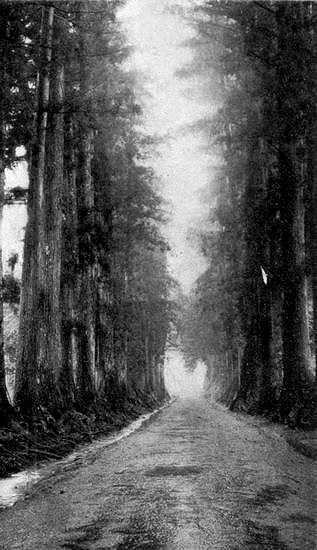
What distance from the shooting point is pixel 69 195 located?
13844 mm

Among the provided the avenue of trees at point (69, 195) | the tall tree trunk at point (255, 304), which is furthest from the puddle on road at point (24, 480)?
the tall tree trunk at point (255, 304)

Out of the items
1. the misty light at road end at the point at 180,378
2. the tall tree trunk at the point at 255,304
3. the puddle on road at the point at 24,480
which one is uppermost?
the tall tree trunk at the point at 255,304

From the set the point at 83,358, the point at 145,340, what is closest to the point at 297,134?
the point at 83,358

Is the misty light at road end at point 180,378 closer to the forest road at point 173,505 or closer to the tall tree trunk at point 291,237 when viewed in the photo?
the tall tree trunk at point 291,237

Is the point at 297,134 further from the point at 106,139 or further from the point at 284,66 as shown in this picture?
the point at 106,139

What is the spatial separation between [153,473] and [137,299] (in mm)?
17301

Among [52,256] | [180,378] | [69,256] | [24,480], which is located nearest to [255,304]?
[69,256]

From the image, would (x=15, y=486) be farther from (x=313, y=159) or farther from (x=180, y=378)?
(x=180, y=378)

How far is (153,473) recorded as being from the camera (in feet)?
18.5

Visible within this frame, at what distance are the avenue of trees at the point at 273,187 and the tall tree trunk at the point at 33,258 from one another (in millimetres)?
4693

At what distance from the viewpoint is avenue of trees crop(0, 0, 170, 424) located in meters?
9.34

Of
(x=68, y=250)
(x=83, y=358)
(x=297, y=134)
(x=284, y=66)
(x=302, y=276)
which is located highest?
(x=284, y=66)

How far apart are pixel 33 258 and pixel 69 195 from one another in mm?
4407

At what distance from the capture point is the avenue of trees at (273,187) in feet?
36.1
